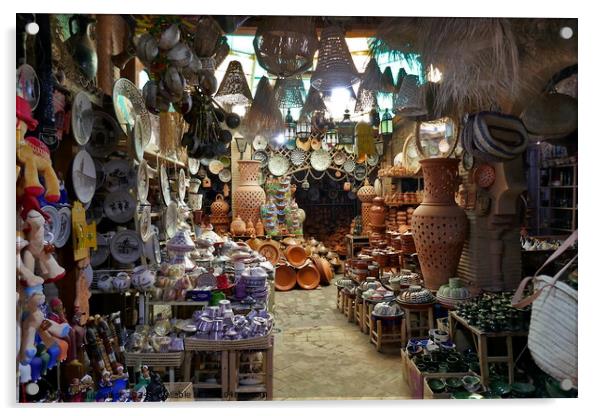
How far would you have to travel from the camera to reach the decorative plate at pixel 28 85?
137 centimetres

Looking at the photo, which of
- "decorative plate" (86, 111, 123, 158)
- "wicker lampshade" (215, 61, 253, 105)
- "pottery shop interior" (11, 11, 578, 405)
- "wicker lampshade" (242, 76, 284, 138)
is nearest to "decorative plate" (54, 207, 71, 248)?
"pottery shop interior" (11, 11, 578, 405)

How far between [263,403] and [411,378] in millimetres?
1243

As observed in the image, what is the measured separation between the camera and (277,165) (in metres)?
7.03

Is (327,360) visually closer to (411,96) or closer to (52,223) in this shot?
(411,96)

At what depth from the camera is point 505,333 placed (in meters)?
2.30

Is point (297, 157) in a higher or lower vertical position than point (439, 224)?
higher

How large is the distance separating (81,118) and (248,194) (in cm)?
472

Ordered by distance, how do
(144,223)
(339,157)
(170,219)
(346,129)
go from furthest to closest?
(339,157)
(170,219)
(346,129)
(144,223)

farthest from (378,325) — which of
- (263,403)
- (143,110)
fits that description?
(143,110)

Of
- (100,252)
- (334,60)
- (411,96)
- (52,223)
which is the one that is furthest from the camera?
(100,252)

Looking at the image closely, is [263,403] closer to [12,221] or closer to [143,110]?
[12,221]

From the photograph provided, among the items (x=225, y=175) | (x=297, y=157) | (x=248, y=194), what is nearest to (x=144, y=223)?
(x=248, y=194)

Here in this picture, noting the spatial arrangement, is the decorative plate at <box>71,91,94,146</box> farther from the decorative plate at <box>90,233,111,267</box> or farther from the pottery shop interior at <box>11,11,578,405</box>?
the decorative plate at <box>90,233,111,267</box>

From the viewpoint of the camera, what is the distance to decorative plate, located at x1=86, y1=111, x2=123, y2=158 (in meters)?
2.29
